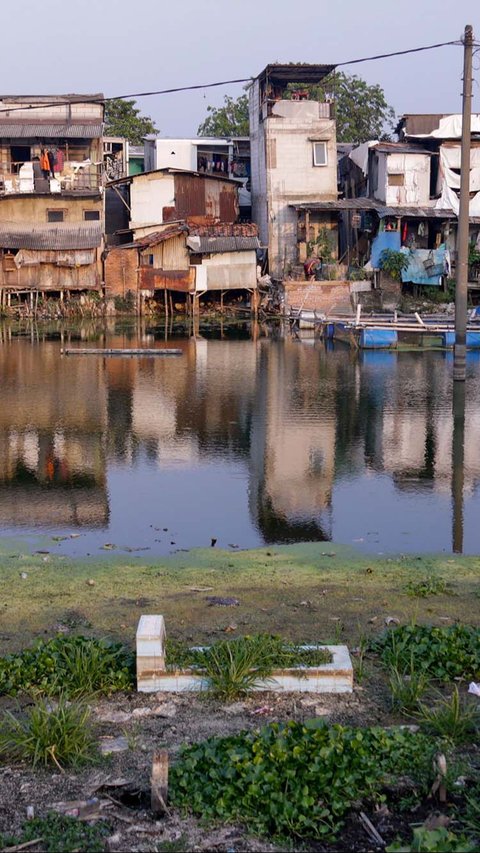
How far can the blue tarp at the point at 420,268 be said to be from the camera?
39438 millimetres

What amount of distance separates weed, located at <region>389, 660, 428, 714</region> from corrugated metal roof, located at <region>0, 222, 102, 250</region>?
122ft

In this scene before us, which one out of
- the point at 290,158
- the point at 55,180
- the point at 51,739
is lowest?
the point at 51,739

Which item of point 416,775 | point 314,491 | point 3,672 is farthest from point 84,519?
point 416,775

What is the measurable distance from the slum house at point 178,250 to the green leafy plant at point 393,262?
18.1 feet

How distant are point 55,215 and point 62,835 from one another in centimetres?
4020

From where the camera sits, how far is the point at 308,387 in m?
20.7

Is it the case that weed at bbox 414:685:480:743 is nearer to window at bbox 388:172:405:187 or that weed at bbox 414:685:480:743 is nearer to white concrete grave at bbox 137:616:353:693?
white concrete grave at bbox 137:616:353:693

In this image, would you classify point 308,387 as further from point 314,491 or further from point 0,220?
point 0,220

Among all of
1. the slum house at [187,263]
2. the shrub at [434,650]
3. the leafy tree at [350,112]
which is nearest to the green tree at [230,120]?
the leafy tree at [350,112]

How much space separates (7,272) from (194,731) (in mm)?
38288

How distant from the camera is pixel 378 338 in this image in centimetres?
2794

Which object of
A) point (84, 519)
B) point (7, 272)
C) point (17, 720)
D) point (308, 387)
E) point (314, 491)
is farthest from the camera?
point (7, 272)

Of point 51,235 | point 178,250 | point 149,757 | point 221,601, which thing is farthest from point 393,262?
point 149,757

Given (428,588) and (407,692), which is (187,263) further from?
(407,692)
